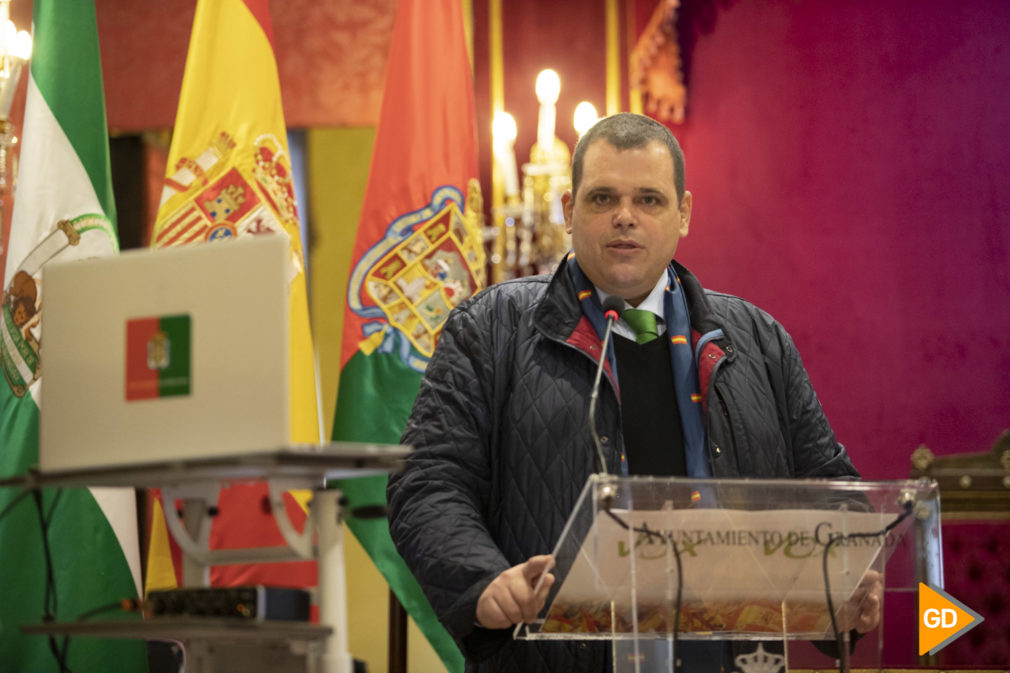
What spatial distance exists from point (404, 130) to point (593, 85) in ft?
5.21

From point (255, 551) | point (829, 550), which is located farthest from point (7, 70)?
point (829, 550)

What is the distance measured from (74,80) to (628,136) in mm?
1914

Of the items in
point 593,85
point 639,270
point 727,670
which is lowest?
point 727,670

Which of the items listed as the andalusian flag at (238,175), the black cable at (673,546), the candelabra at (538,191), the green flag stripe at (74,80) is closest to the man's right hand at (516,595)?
the black cable at (673,546)

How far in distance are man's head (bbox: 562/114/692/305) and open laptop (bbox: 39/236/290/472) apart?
0.89 meters

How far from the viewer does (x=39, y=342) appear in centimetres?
298

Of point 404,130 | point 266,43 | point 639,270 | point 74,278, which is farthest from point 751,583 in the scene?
point 266,43

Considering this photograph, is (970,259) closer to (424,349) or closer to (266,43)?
(424,349)

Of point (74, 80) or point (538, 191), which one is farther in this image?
point (538, 191)

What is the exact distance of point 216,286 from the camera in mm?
1297

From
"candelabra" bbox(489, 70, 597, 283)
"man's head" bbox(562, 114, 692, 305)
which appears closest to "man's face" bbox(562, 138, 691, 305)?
"man's head" bbox(562, 114, 692, 305)

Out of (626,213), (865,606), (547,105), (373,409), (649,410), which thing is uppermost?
(547,105)

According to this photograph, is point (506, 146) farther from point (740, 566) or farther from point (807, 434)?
point (740, 566)

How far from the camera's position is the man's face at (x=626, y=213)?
204 centimetres
